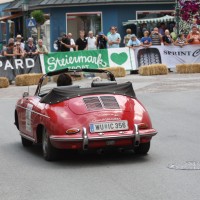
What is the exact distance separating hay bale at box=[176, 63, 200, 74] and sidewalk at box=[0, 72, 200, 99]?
1.02 feet

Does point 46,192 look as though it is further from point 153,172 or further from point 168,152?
point 168,152

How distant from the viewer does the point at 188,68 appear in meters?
30.5

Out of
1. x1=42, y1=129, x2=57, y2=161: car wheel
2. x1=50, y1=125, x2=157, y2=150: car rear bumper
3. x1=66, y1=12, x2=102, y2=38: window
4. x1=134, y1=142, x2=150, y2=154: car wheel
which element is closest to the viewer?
x1=50, y1=125, x2=157, y2=150: car rear bumper

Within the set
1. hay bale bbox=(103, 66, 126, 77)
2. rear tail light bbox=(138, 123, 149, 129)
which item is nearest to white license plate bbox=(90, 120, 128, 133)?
rear tail light bbox=(138, 123, 149, 129)

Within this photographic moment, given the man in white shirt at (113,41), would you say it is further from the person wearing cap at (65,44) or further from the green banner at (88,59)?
the person wearing cap at (65,44)

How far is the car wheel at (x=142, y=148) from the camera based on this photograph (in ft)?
→ 37.4

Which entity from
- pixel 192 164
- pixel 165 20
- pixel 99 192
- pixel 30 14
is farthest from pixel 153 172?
pixel 30 14

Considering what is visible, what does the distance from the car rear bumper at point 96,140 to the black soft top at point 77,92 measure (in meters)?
0.74

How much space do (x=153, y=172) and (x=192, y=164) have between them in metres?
0.78

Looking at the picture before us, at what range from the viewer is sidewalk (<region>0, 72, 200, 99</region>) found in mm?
24480

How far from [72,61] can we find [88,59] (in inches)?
25.3

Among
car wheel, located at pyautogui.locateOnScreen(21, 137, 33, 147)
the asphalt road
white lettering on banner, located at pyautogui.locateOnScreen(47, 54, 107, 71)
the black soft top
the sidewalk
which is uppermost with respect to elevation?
the black soft top

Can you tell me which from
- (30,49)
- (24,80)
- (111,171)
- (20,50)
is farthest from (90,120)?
(30,49)

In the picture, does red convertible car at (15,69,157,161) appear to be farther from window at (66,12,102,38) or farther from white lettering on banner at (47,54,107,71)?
window at (66,12,102,38)
